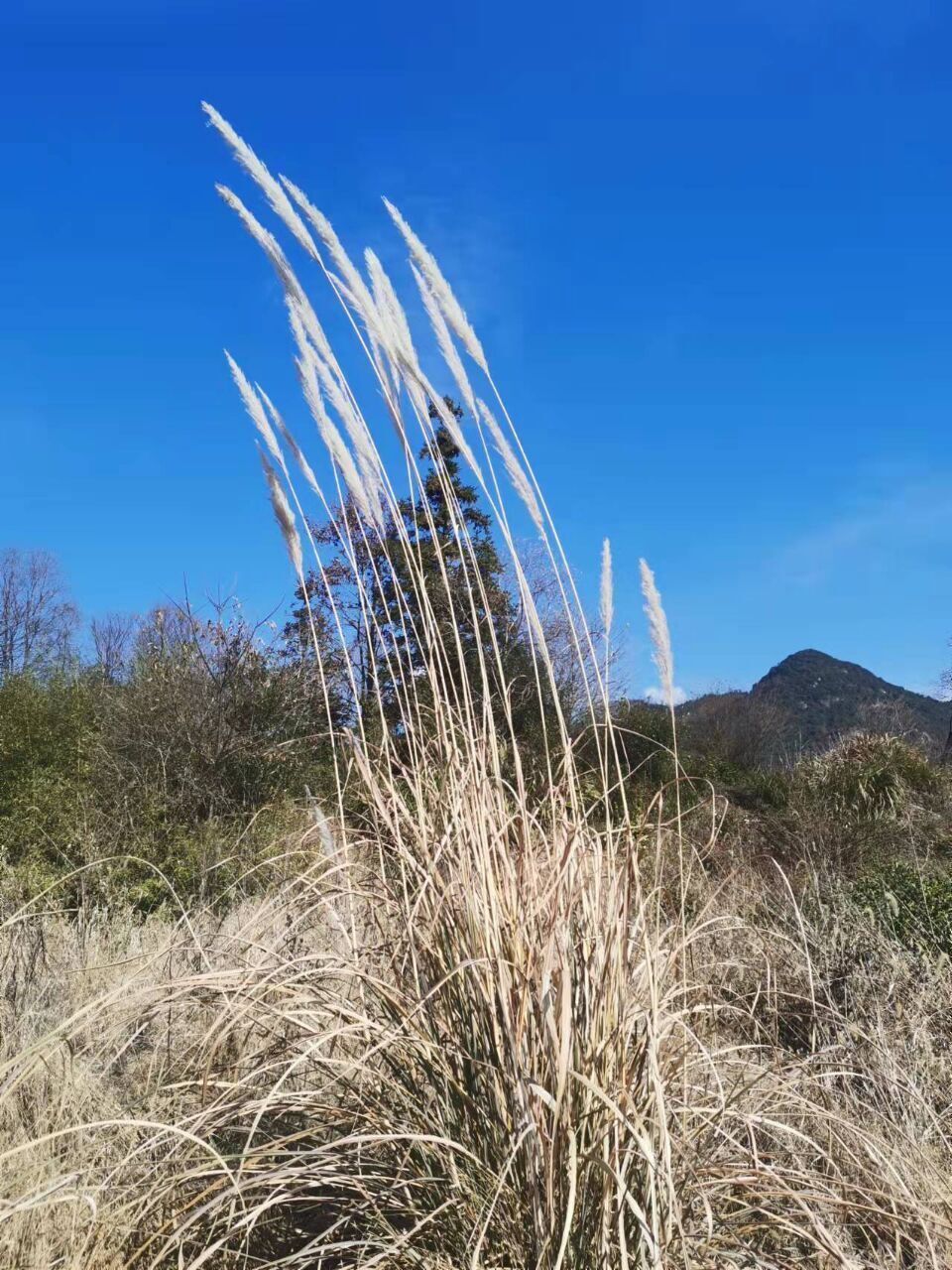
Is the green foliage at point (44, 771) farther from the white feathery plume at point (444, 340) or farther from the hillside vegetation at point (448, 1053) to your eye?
the white feathery plume at point (444, 340)

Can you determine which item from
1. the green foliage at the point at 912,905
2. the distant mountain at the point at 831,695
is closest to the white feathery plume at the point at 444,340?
the green foliage at the point at 912,905

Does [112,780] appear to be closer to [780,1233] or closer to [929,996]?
[929,996]

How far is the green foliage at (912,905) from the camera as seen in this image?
13.9 ft

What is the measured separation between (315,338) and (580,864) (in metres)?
1.31

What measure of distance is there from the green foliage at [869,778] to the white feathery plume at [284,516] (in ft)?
25.9

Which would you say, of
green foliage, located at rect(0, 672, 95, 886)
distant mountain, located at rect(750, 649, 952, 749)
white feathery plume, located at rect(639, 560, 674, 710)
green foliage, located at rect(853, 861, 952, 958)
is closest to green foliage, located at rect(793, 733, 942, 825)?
green foliage, located at rect(853, 861, 952, 958)

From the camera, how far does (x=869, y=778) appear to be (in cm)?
1065

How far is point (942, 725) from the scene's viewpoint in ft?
95.6

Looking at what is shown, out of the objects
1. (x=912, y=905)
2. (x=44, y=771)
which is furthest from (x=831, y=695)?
(x=912, y=905)

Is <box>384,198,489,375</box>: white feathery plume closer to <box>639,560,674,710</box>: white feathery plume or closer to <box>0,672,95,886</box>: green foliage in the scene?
<box>639,560,674,710</box>: white feathery plume

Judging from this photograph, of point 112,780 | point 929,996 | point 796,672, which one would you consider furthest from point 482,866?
point 796,672

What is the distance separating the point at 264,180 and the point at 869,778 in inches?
404

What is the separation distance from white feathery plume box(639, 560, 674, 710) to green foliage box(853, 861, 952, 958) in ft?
8.14

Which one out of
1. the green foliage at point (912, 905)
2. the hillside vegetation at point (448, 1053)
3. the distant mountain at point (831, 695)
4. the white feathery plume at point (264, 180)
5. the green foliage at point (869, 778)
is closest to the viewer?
the hillside vegetation at point (448, 1053)
